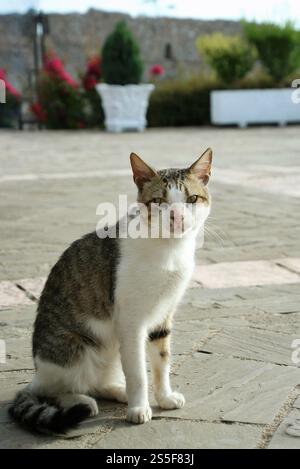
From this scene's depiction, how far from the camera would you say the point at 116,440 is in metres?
2.08

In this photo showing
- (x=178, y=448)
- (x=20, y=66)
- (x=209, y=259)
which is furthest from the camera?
(x=20, y=66)

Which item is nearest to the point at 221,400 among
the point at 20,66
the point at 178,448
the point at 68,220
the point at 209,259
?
the point at 178,448

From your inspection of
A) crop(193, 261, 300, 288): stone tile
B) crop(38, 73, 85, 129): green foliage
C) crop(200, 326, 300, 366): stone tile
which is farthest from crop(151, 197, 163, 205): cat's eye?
crop(38, 73, 85, 129): green foliage

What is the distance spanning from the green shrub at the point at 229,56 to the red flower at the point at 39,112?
438 cm

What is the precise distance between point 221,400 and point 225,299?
4.08 feet

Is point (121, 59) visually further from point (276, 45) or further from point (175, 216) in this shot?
point (175, 216)

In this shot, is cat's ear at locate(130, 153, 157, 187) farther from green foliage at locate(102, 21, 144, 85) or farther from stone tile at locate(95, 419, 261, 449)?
green foliage at locate(102, 21, 144, 85)

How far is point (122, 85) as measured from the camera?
1562cm

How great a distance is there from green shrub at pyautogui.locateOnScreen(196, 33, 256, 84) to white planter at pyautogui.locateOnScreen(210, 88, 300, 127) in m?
1.13

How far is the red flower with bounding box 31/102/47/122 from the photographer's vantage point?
638 inches

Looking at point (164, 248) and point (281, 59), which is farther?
point (281, 59)

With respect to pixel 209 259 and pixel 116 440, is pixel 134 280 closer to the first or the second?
pixel 116 440

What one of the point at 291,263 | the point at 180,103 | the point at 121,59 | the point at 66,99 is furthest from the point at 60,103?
the point at 291,263

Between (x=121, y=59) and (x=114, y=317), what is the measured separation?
45.3 feet
